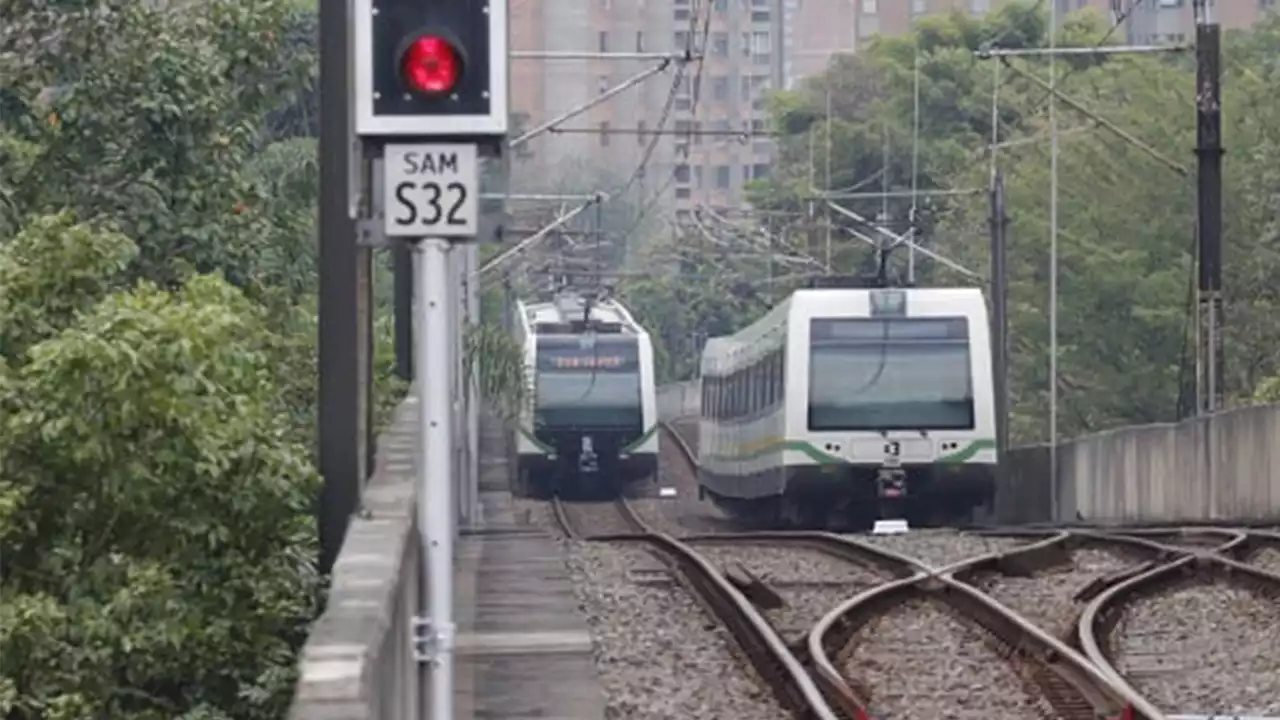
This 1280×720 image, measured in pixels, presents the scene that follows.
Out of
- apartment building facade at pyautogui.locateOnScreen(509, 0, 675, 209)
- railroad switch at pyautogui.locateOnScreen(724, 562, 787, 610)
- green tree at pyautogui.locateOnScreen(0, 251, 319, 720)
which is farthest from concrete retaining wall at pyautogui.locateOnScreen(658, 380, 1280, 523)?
green tree at pyautogui.locateOnScreen(0, 251, 319, 720)

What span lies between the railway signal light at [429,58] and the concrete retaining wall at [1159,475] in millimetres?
22075

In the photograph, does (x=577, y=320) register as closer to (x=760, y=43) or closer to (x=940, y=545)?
(x=940, y=545)

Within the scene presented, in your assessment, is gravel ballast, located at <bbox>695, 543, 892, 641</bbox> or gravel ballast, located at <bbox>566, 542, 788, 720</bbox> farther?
gravel ballast, located at <bbox>695, 543, 892, 641</bbox>

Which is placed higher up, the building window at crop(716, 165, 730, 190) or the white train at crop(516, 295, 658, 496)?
the building window at crop(716, 165, 730, 190)

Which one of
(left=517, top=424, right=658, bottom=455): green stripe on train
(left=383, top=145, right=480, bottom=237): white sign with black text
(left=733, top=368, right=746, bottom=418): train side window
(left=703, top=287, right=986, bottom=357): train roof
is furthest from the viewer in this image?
(left=517, top=424, right=658, bottom=455): green stripe on train

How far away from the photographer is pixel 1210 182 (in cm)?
3388

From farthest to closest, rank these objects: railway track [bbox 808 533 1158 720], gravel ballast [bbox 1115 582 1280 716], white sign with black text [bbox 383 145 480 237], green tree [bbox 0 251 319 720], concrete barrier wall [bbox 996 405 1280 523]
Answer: concrete barrier wall [bbox 996 405 1280 523] < gravel ballast [bbox 1115 582 1280 716] < railway track [bbox 808 533 1158 720] < green tree [bbox 0 251 319 720] < white sign with black text [bbox 383 145 480 237]

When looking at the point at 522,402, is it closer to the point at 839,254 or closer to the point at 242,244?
the point at 839,254

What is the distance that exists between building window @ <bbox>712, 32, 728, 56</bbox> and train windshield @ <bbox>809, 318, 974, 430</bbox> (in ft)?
213

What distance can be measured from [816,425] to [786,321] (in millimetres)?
1253

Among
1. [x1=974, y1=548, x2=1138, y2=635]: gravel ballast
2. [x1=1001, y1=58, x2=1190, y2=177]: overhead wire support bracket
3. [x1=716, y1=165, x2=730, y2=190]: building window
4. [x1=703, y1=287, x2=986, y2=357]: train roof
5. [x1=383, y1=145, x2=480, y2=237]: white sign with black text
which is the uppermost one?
[x1=716, y1=165, x2=730, y2=190]: building window

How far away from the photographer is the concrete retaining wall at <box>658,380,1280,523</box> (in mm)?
29953

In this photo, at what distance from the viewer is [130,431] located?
38.0 feet

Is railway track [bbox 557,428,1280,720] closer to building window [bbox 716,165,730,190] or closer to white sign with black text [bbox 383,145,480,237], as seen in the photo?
white sign with black text [bbox 383,145,480,237]
